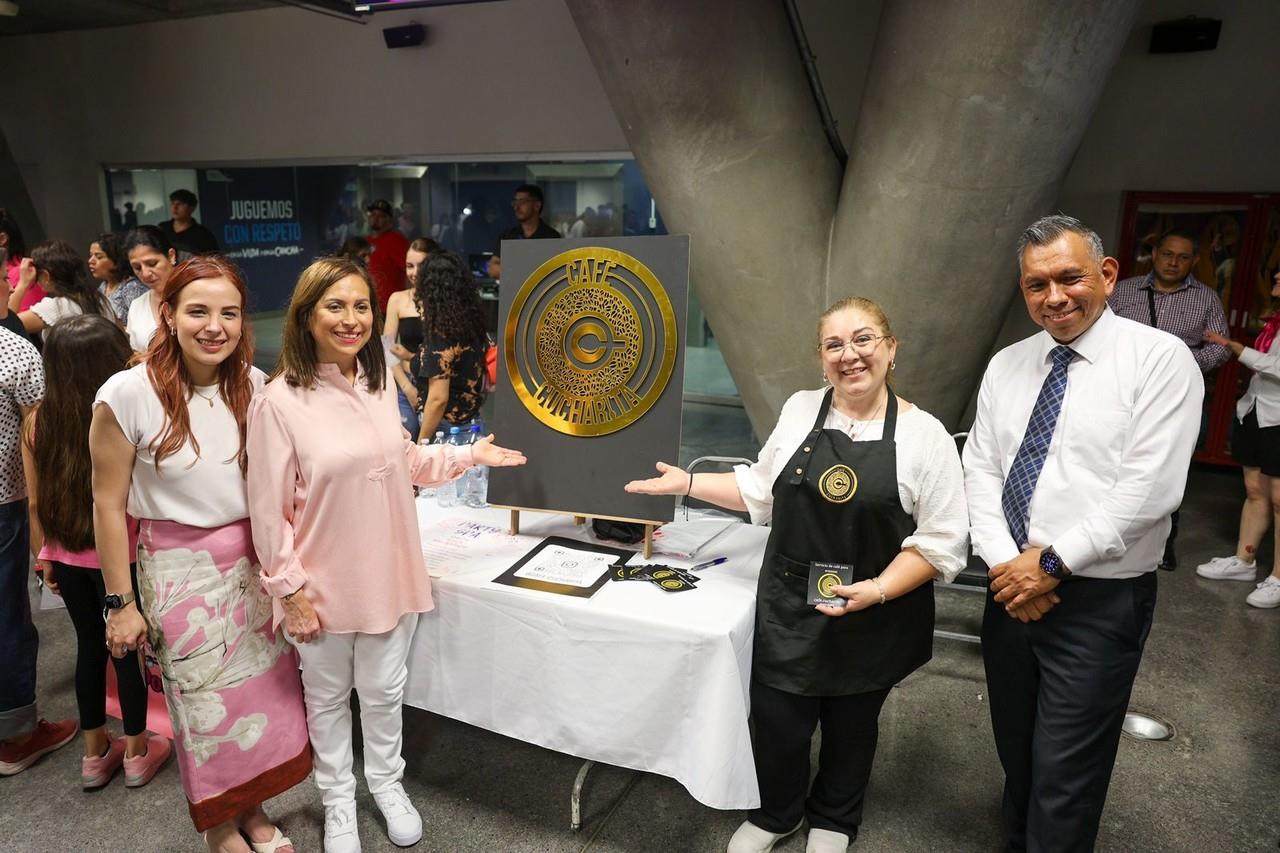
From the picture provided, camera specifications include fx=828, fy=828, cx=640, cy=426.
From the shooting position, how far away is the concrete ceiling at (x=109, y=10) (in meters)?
7.81

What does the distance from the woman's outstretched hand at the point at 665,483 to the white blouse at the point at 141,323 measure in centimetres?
251

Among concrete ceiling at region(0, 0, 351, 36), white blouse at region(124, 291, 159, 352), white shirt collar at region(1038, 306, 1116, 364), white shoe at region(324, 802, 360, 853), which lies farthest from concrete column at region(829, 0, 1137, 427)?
concrete ceiling at region(0, 0, 351, 36)

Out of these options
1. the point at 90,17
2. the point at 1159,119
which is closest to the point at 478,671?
the point at 1159,119

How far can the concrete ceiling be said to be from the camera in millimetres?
7812

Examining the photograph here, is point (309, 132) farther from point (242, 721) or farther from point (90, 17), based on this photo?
point (242, 721)

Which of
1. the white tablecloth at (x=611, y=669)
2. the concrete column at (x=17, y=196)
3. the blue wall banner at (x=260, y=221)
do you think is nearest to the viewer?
the white tablecloth at (x=611, y=669)

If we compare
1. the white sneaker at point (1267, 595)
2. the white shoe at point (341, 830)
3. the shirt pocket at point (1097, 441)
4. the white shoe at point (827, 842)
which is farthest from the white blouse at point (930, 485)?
the white sneaker at point (1267, 595)

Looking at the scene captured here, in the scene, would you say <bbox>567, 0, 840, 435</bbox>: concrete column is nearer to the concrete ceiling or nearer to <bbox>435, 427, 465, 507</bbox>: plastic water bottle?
<bbox>435, 427, 465, 507</bbox>: plastic water bottle

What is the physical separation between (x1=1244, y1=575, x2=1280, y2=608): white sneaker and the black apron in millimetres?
2749

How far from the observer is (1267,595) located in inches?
151

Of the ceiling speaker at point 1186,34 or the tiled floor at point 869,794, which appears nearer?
the tiled floor at point 869,794

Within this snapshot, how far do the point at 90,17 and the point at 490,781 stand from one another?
930cm

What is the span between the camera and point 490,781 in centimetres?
260

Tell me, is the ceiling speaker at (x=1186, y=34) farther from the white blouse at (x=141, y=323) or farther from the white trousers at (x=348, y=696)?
the white blouse at (x=141, y=323)
